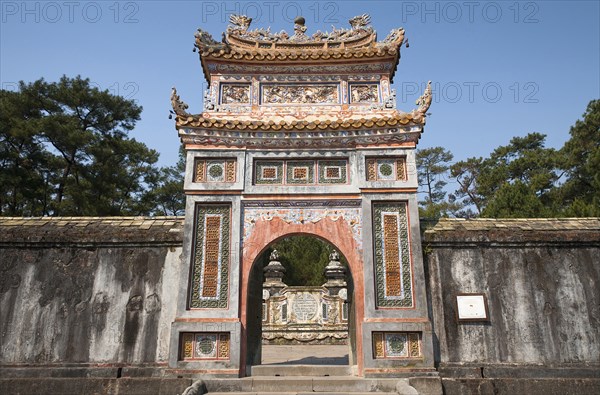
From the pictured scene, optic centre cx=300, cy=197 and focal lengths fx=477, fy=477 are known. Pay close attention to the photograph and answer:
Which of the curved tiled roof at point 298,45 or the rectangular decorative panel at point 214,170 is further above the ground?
the curved tiled roof at point 298,45

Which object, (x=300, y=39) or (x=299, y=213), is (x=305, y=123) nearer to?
(x=299, y=213)

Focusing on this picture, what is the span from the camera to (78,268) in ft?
31.2

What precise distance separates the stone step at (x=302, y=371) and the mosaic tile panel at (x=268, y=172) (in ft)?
11.9

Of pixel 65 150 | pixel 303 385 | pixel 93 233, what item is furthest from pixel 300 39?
pixel 65 150

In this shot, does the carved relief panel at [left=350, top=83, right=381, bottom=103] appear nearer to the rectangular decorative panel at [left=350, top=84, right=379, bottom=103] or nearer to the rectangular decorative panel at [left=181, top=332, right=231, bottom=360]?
the rectangular decorative panel at [left=350, top=84, right=379, bottom=103]

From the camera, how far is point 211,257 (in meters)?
9.28

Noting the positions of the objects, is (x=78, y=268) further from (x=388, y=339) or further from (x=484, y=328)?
(x=484, y=328)

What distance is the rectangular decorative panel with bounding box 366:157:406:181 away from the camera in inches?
383

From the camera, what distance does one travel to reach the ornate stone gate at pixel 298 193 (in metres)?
8.77

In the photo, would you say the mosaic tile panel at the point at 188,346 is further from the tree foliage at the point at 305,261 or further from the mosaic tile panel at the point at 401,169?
the tree foliage at the point at 305,261

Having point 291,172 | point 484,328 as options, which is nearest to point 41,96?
point 291,172

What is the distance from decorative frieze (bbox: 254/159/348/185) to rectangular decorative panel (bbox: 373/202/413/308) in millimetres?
1046

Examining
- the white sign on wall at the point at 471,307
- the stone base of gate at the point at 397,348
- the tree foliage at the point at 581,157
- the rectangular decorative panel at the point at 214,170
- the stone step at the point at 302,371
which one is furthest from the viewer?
the tree foliage at the point at 581,157

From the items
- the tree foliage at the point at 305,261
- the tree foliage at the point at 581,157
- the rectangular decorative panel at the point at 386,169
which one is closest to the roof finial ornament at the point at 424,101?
the rectangular decorative panel at the point at 386,169
